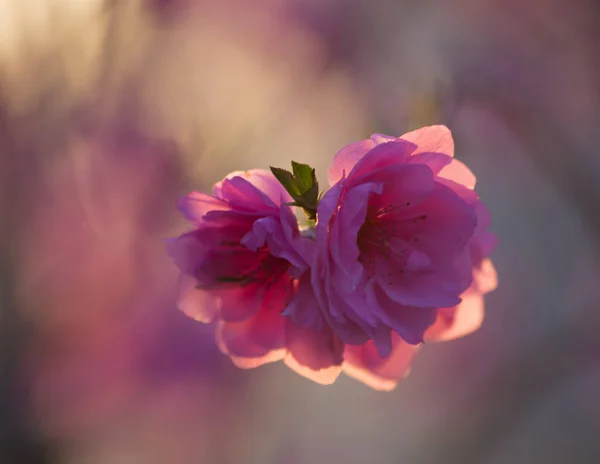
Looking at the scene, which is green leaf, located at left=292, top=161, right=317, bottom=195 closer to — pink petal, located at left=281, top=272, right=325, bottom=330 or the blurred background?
pink petal, located at left=281, top=272, right=325, bottom=330

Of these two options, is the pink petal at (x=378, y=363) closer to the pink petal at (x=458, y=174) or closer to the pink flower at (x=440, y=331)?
the pink flower at (x=440, y=331)

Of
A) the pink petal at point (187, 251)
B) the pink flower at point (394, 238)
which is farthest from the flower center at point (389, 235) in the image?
the pink petal at point (187, 251)

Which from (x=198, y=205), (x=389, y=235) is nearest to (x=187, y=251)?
(x=198, y=205)

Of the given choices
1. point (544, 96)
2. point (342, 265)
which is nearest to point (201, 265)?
point (342, 265)

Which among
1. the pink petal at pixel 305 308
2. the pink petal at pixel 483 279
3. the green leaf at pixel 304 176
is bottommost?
the pink petal at pixel 305 308

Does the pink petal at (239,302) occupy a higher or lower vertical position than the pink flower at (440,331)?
lower

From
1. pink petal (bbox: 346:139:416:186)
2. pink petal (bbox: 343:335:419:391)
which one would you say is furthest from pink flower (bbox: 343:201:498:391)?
pink petal (bbox: 346:139:416:186)

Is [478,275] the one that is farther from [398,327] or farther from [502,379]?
[502,379]
